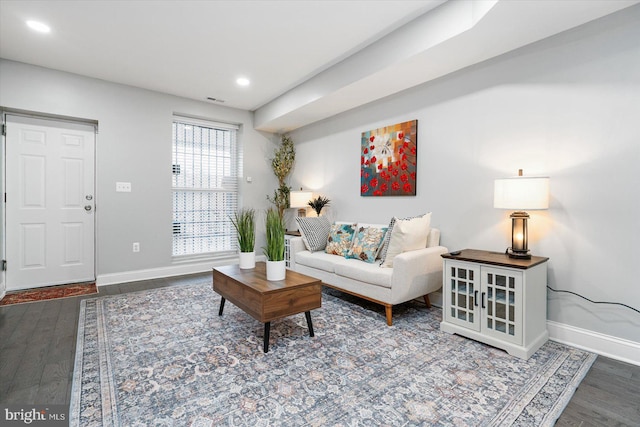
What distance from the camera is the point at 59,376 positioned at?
6.07 ft

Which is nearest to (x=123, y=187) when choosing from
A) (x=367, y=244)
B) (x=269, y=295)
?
(x=269, y=295)

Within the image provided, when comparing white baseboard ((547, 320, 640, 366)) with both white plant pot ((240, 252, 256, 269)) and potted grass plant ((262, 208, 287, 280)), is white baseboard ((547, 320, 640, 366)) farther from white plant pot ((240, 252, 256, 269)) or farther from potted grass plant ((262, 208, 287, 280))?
white plant pot ((240, 252, 256, 269))

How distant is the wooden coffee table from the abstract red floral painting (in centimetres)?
166

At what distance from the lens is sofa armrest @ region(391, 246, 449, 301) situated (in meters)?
2.62

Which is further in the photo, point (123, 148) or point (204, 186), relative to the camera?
point (204, 186)

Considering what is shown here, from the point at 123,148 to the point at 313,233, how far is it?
276 cm

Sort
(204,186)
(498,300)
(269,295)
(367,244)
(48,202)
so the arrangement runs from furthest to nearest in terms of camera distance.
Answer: (204,186), (48,202), (367,244), (498,300), (269,295)

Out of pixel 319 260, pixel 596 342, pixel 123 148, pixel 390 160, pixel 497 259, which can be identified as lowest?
pixel 596 342

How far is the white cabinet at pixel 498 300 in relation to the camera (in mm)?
2123

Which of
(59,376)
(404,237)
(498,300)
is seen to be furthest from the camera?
(404,237)

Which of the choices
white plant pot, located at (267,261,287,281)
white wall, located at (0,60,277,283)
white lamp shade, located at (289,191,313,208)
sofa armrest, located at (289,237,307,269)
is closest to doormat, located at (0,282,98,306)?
white wall, located at (0,60,277,283)

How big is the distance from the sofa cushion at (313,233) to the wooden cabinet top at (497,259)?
167cm

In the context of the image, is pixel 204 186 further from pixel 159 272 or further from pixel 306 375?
pixel 306 375

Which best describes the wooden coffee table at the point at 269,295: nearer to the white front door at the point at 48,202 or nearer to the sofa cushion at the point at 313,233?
the sofa cushion at the point at 313,233
